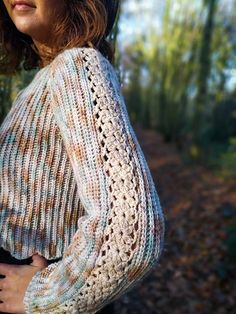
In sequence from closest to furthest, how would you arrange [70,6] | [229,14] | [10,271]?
[10,271] < [70,6] < [229,14]

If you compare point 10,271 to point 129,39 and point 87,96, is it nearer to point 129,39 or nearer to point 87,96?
point 87,96

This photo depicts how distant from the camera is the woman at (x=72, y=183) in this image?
0.94 m

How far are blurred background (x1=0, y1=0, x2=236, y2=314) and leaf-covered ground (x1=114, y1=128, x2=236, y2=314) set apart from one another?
11 mm

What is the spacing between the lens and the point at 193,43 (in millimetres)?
11984

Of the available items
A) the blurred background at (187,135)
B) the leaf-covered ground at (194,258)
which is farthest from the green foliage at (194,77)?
the leaf-covered ground at (194,258)

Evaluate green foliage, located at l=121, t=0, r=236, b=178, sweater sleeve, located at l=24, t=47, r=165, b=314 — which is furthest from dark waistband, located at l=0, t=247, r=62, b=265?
green foliage, located at l=121, t=0, r=236, b=178

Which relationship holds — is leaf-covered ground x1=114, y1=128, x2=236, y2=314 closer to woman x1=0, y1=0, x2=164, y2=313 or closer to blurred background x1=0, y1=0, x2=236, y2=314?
blurred background x1=0, y1=0, x2=236, y2=314

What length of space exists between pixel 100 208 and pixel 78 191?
110 mm

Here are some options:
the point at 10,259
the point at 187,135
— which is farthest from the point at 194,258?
the point at 187,135

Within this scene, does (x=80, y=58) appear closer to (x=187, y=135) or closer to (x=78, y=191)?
(x=78, y=191)

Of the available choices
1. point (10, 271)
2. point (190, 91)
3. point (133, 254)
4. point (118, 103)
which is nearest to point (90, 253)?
point (133, 254)

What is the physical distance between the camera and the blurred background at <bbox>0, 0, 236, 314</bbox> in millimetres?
4941

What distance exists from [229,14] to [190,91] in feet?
7.00

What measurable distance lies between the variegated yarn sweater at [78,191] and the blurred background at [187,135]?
24.7 inches
